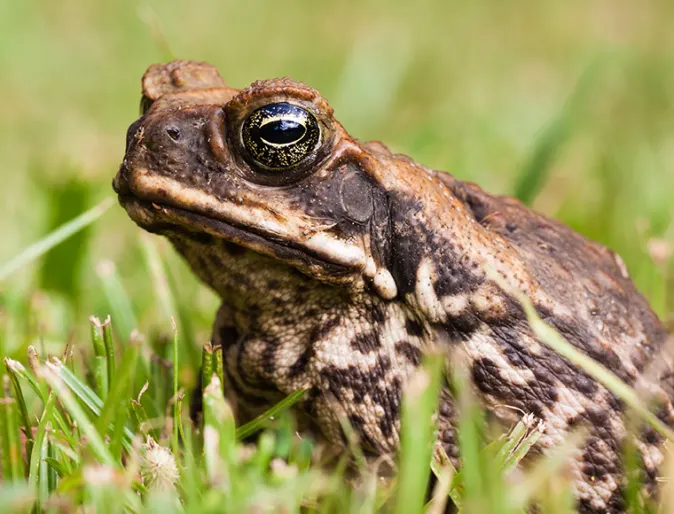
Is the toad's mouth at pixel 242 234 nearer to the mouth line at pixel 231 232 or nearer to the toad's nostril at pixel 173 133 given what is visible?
the mouth line at pixel 231 232

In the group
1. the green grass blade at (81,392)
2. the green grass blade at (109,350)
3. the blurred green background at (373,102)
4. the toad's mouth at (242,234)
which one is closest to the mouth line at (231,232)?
the toad's mouth at (242,234)

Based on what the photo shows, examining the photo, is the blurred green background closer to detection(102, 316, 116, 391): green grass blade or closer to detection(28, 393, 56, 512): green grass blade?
detection(102, 316, 116, 391): green grass blade

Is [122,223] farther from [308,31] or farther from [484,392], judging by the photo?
[308,31]

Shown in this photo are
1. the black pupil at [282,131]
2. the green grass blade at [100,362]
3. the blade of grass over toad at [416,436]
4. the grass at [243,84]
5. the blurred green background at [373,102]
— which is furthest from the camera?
the blurred green background at [373,102]

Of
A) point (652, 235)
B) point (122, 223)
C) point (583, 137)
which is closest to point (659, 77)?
point (583, 137)

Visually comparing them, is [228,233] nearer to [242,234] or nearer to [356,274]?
[242,234]

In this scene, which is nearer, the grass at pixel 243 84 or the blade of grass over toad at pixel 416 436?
the blade of grass over toad at pixel 416 436

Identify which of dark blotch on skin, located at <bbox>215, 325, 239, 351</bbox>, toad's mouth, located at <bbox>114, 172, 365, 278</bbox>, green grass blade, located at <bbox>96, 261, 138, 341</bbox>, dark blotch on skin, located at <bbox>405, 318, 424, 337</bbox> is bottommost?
dark blotch on skin, located at <bbox>405, 318, 424, 337</bbox>

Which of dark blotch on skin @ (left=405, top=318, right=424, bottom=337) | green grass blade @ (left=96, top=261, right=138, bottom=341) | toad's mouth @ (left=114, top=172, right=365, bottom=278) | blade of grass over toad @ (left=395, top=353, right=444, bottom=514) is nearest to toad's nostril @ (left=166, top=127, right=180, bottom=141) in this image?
toad's mouth @ (left=114, top=172, right=365, bottom=278)
